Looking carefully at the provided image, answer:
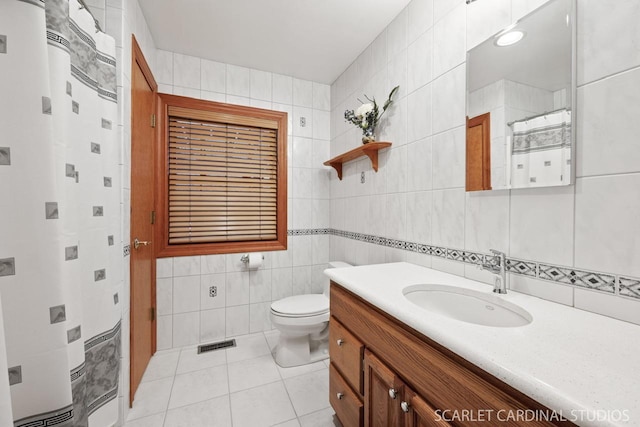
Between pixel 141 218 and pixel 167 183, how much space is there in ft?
1.63

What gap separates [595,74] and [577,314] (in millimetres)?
756

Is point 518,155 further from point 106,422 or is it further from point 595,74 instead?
point 106,422

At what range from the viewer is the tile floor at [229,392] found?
1.41m

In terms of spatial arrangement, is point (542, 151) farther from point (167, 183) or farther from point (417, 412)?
point (167, 183)

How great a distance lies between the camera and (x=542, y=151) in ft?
3.02

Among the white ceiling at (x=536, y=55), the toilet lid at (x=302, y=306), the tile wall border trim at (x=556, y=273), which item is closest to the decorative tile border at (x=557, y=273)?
the tile wall border trim at (x=556, y=273)

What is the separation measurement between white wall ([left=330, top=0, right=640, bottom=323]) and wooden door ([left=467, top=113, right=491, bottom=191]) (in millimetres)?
48

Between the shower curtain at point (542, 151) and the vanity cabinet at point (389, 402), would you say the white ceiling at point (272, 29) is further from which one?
the vanity cabinet at point (389, 402)

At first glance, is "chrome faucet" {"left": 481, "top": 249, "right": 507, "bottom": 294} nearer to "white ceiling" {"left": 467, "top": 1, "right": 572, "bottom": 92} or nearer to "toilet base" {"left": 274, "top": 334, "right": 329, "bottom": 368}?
"white ceiling" {"left": 467, "top": 1, "right": 572, "bottom": 92}

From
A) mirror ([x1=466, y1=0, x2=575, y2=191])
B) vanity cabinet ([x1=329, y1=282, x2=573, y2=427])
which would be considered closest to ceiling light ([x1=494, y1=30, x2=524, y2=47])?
mirror ([x1=466, y1=0, x2=575, y2=191])

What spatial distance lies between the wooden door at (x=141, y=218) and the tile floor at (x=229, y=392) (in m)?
0.15

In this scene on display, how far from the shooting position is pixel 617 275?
0.75m

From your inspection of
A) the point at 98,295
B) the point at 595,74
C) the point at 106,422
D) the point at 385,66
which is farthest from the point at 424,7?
the point at 106,422

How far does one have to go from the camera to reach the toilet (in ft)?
5.98
